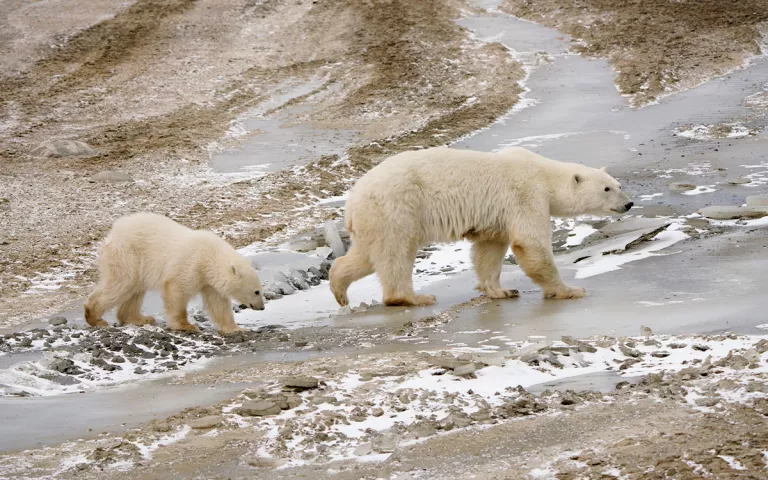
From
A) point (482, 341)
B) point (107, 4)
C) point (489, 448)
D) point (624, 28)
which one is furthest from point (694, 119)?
point (107, 4)

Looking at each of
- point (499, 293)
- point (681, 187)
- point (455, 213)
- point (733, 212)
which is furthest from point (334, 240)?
point (681, 187)

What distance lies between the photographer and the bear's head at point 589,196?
9250 mm

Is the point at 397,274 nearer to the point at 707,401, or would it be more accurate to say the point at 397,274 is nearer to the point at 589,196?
the point at 589,196

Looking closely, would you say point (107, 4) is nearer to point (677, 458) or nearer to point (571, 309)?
point (571, 309)

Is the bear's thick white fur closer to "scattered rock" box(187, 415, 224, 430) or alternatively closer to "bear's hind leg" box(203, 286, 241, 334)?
"bear's hind leg" box(203, 286, 241, 334)

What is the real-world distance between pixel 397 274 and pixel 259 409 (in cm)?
362

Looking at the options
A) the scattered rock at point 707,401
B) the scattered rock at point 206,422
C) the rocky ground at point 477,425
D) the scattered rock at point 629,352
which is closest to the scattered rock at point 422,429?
the rocky ground at point 477,425

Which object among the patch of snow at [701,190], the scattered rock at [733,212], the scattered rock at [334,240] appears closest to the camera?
the scattered rock at [733,212]

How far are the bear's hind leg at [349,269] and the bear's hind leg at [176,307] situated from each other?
1.39m

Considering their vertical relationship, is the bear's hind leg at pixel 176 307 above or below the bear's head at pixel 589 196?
below

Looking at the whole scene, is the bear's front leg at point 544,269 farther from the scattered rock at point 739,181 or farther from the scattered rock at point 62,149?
the scattered rock at point 62,149

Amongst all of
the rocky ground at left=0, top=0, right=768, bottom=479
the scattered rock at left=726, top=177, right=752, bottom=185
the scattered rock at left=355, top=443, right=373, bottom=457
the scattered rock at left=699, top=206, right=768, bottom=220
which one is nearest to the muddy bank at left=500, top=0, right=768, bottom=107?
the rocky ground at left=0, top=0, right=768, bottom=479

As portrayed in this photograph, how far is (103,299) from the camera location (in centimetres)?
848

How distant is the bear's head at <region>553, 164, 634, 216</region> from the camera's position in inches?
364
